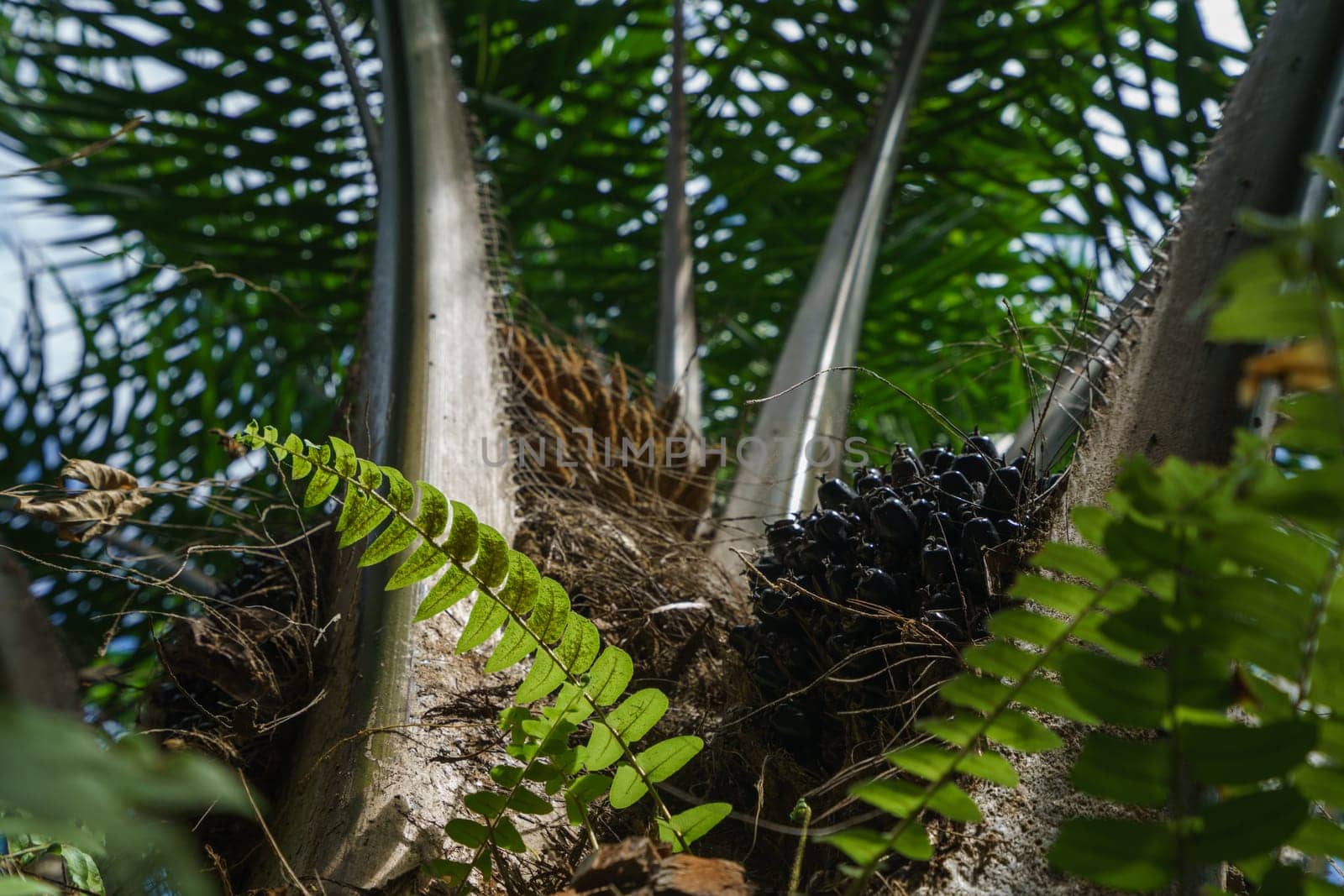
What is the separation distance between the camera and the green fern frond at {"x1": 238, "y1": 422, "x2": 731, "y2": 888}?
2.51ft

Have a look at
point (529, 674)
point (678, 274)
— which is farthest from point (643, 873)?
point (678, 274)

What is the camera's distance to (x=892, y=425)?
9.09ft

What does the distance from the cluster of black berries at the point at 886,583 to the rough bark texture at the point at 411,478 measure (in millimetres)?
299

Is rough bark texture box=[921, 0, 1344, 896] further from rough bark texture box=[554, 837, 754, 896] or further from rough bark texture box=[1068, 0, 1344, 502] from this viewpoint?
rough bark texture box=[554, 837, 754, 896]

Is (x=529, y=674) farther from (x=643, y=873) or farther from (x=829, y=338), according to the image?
(x=829, y=338)

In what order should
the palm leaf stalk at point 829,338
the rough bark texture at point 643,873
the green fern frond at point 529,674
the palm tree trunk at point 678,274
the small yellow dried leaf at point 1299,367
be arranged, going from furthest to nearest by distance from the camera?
the palm tree trunk at point 678,274, the palm leaf stalk at point 829,338, the green fern frond at point 529,674, the rough bark texture at point 643,873, the small yellow dried leaf at point 1299,367

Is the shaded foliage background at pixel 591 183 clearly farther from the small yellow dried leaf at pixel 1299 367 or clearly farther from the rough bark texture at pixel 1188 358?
the small yellow dried leaf at pixel 1299 367

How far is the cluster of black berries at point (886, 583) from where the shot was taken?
0.92m

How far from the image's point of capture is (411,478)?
120 cm

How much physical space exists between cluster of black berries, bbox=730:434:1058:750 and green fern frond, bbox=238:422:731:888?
0.19m

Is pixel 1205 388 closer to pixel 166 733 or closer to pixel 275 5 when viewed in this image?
pixel 166 733

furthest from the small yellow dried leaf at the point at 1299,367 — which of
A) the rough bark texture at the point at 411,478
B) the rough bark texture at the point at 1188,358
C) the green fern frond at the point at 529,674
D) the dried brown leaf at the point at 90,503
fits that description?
the dried brown leaf at the point at 90,503

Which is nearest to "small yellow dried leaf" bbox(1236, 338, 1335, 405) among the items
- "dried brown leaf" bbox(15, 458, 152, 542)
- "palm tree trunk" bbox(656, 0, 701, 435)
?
"dried brown leaf" bbox(15, 458, 152, 542)

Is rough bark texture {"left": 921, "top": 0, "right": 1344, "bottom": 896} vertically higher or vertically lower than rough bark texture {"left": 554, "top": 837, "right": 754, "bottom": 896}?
higher
